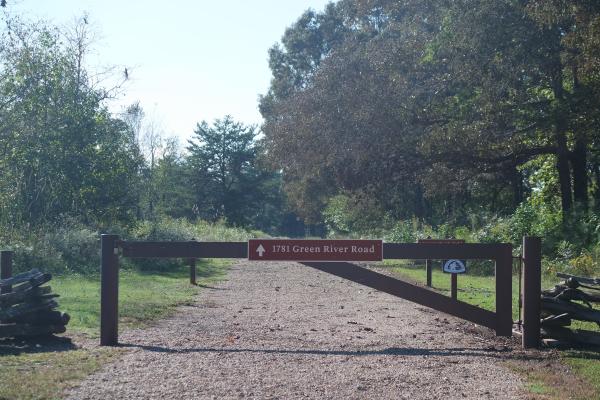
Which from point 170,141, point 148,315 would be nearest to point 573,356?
point 148,315

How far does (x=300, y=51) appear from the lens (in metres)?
75.3

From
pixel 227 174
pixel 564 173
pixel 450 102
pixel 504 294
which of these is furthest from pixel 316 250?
pixel 227 174

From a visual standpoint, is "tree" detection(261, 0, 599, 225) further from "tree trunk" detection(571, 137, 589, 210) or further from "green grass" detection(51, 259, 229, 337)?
"green grass" detection(51, 259, 229, 337)

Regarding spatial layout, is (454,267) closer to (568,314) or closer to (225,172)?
(568,314)

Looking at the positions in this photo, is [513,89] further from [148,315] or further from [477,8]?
[148,315]

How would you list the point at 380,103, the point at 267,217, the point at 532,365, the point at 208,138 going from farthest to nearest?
the point at 267,217 → the point at 208,138 → the point at 380,103 → the point at 532,365

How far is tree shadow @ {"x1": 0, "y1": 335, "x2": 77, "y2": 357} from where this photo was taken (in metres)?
10.4

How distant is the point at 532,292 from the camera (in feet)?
36.5

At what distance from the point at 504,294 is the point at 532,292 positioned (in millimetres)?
431

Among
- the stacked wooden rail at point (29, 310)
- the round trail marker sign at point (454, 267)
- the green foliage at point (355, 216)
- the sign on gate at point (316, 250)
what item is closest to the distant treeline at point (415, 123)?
the green foliage at point (355, 216)

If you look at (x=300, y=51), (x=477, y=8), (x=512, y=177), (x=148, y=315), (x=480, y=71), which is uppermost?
(x=300, y=51)

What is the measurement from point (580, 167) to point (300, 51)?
1814 inches

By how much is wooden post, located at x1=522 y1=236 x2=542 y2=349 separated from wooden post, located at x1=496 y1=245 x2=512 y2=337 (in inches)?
13.1

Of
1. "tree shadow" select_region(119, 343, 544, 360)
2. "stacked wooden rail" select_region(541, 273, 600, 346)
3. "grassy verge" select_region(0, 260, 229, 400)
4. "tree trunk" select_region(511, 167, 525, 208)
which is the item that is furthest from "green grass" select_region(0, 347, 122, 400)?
"tree trunk" select_region(511, 167, 525, 208)
